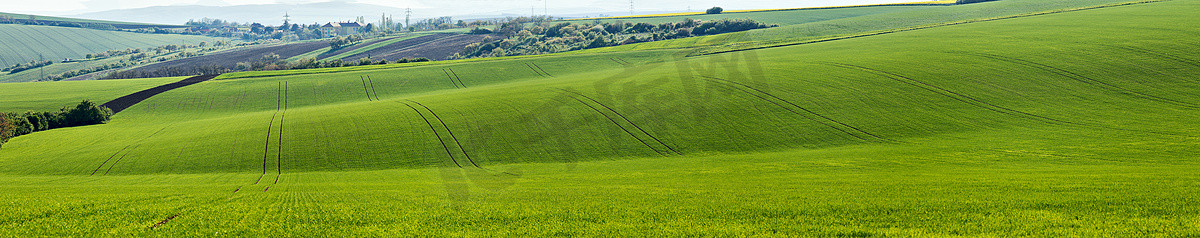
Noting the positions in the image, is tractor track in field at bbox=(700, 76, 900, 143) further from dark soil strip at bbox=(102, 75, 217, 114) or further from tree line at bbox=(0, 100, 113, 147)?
dark soil strip at bbox=(102, 75, 217, 114)

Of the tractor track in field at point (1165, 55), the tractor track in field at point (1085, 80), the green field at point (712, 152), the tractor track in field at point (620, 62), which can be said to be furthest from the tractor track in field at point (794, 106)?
the tractor track in field at point (1165, 55)

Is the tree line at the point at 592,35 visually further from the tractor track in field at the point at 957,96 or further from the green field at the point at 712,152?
the tractor track in field at the point at 957,96

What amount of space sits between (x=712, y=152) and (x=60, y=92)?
82474mm

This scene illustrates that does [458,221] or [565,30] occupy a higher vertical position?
[565,30]

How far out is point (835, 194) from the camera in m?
16.8

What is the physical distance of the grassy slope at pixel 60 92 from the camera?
56938 millimetres

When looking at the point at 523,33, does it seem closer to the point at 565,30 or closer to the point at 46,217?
the point at 565,30

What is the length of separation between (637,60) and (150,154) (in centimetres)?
5805

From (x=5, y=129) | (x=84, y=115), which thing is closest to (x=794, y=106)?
(x=5, y=129)

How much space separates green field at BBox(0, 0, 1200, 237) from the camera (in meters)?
14.1

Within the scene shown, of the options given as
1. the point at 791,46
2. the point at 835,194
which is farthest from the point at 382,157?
the point at 791,46

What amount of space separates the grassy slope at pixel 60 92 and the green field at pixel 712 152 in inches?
43.8

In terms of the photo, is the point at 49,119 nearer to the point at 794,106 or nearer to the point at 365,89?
the point at 365,89

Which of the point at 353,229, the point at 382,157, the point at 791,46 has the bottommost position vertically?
the point at 382,157
